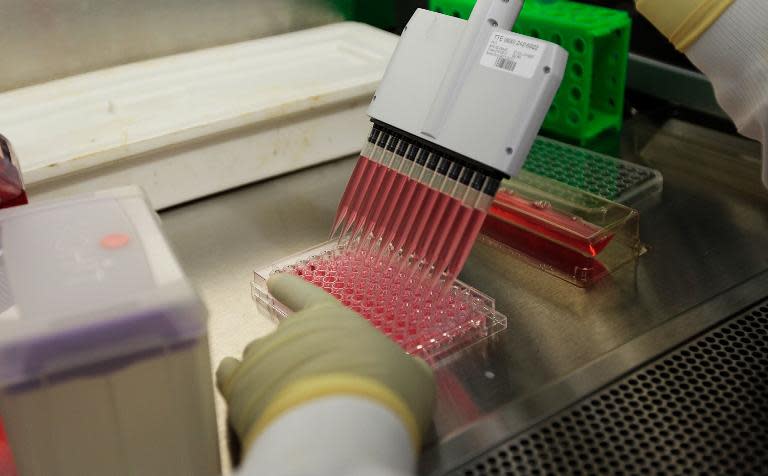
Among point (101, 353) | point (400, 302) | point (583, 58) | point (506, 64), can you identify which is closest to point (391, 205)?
point (400, 302)

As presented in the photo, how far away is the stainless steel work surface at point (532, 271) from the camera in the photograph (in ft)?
3.04

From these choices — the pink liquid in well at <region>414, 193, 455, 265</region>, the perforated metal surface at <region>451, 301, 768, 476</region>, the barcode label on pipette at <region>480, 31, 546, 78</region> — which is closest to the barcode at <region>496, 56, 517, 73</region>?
Answer: the barcode label on pipette at <region>480, 31, 546, 78</region>

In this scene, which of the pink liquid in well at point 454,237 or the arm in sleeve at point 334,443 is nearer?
the arm in sleeve at point 334,443

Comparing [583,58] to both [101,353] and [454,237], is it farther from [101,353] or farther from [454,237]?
[101,353]

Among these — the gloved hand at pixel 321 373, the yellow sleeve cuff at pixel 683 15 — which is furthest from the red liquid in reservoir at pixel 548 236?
the gloved hand at pixel 321 373

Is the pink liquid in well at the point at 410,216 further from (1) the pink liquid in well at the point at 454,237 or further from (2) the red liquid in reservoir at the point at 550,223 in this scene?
(2) the red liquid in reservoir at the point at 550,223

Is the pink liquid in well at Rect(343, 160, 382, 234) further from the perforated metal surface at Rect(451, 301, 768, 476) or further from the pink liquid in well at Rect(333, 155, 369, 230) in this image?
the perforated metal surface at Rect(451, 301, 768, 476)

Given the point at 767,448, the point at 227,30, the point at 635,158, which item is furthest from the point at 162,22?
the point at 767,448

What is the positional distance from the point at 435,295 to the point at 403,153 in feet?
0.66

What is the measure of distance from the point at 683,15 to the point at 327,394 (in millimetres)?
759

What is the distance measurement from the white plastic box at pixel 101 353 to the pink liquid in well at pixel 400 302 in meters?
0.30

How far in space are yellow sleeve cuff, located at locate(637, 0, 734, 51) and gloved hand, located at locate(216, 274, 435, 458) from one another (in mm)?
628

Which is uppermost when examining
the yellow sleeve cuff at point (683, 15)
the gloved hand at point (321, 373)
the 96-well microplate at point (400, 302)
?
the yellow sleeve cuff at point (683, 15)

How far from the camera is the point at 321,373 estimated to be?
681 mm
